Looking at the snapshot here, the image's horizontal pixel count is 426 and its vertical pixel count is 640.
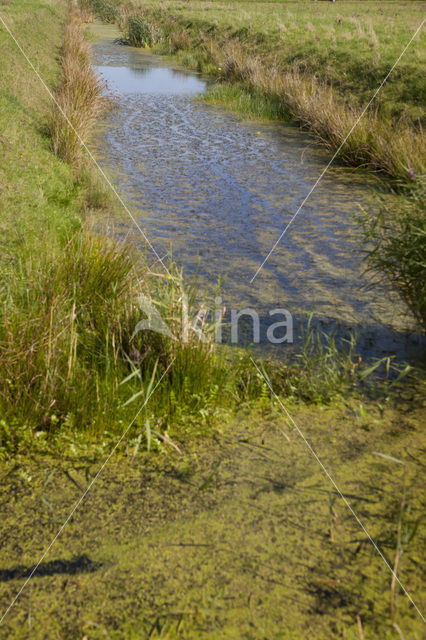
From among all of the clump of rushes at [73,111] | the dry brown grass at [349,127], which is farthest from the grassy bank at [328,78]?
the clump of rushes at [73,111]

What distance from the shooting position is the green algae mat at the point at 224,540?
171cm

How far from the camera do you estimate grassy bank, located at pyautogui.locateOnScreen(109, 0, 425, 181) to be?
699 centimetres

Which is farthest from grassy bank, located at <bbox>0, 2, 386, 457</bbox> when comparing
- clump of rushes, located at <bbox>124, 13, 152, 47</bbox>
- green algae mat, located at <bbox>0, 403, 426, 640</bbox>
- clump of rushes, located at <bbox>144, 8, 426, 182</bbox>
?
clump of rushes, located at <bbox>124, 13, 152, 47</bbox>

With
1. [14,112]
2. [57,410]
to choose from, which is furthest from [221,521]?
[14,112]

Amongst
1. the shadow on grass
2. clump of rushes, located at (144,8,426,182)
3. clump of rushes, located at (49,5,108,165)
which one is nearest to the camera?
the shadow on grass

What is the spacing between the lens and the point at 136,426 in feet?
8.30

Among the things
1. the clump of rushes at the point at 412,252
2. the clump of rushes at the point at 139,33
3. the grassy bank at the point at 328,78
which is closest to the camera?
the clump of rushes at the point at 412,252

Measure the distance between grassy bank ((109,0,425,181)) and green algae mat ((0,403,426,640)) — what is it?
1.50 m

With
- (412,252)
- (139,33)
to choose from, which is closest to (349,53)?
(139,33)

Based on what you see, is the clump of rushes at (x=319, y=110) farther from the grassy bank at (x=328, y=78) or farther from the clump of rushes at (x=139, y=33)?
the clump of rushes at (x=139, y=33)

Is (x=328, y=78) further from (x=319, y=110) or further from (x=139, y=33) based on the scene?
(x=139, y=33)

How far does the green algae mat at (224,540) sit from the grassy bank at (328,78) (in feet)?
4.92

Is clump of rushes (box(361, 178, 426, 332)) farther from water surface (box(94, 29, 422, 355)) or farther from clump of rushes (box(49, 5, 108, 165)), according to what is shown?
clump of rushes (box(49, 5, 108, 165))

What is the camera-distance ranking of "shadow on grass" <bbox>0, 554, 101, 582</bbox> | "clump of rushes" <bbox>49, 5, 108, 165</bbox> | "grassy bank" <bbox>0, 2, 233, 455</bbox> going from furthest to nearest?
"clump of rushes" <bbox>49, 5, 108, 165</bbox>, "grassy bank" <bbox>0, 2, 233, 455</bbox>, "shadow on grass" <bbox>0, 554, 101, 582</bbox>
